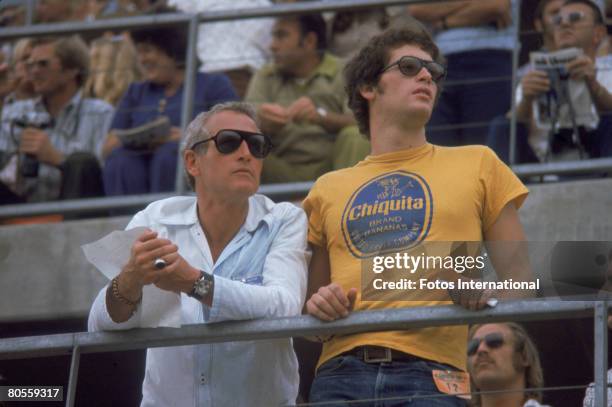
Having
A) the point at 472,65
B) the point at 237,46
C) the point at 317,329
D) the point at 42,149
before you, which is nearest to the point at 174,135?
the point at 42,149

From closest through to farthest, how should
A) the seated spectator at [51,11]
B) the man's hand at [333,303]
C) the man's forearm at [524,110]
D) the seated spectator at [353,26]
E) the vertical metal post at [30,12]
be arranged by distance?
the man's hand at [333,303], the man's forearm at [524,110], the seated spectator at [353,26], the vertical metal post at [30,12], the seated spectator at [51,11]

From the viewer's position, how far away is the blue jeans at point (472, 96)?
7598 mm

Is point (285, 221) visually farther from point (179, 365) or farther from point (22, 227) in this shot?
point (22, 227)

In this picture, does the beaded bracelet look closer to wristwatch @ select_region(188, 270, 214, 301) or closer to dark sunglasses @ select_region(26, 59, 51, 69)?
wristwatch @ select_region(188, 270, 214, 301)

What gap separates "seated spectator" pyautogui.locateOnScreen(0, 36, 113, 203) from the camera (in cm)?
801

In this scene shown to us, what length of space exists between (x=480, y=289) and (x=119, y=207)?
342 centimetres

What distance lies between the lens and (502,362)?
5.98 m

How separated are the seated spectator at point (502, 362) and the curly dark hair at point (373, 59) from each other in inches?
41.6

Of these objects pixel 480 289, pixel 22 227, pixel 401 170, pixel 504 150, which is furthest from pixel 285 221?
pixel 22 227

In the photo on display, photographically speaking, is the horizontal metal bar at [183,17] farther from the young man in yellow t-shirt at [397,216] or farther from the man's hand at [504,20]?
the young man in yellow t-shirt at [397,216]

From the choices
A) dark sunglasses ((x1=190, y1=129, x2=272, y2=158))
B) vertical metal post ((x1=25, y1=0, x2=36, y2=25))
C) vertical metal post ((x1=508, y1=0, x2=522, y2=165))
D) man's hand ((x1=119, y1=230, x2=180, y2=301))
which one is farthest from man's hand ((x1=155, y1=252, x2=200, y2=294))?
vertical metal post ((x1=25, y1=0, x2=36, y2=25))

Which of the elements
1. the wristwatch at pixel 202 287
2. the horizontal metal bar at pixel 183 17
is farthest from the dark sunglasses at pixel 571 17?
the wristwatch at pixel 202 287

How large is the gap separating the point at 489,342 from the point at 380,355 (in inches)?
56.5

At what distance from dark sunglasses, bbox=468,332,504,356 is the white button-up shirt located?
121cm
